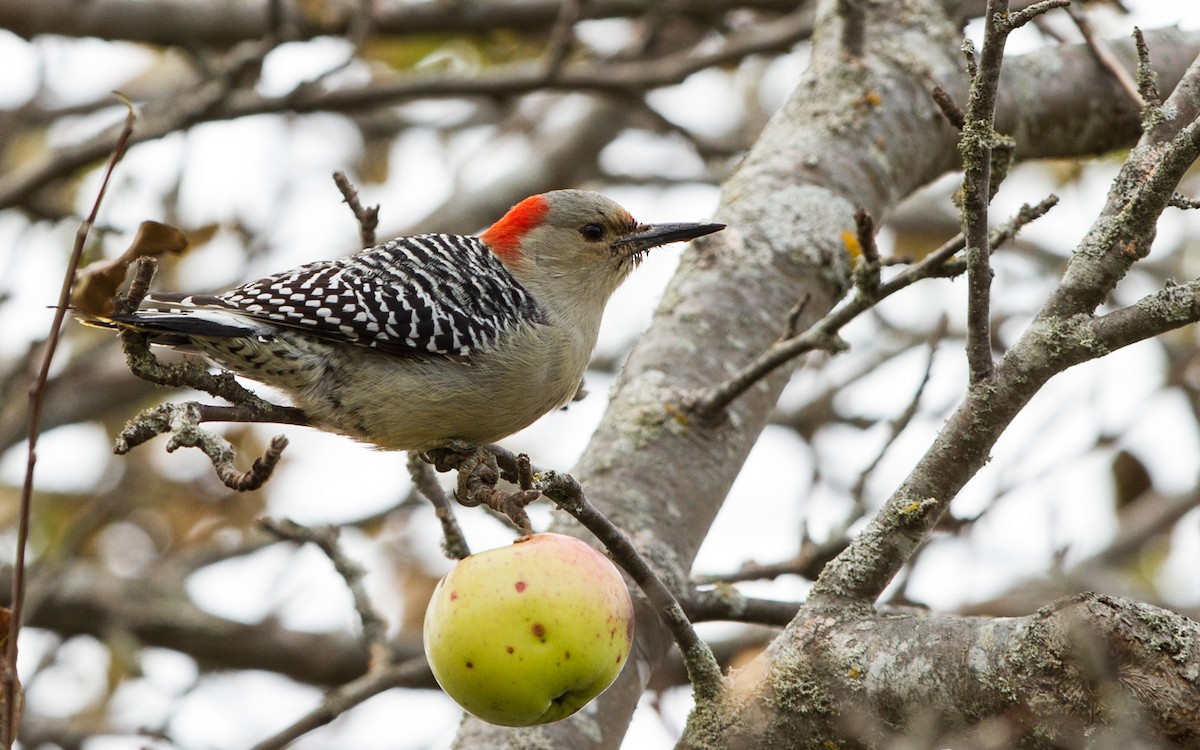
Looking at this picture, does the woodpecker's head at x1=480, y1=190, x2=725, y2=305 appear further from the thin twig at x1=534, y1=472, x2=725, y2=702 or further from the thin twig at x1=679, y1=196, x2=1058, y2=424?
the thin twig at x1=534, y1=472, x2=725, y2=702

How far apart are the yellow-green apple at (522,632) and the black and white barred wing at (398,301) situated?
1410 mm

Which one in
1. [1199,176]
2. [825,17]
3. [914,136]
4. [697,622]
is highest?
[1199,176]

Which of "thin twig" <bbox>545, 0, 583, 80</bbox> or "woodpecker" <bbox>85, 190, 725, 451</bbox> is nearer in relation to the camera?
"woodpecker" <bbox>85, 190, 725, 451</bbox>

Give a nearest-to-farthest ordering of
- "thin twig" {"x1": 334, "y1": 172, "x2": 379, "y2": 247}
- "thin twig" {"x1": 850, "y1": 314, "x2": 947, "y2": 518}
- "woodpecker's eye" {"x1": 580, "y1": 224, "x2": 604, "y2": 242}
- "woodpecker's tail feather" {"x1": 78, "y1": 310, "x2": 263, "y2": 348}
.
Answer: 1. "woodpecker's tail feather" {"x1": 78, "y1": 310, "x2": 263, "y2": 348}
2. "thin twig" {"x1": 334, "y1": 172, "x2": 379, "y2": 247}
3. "thin twig" {"x1": 850, "y1": 314, "x2": 947, "y2": 518}
4. "woodpecker's eye" {"x1": 580, "y1": 224, "x2": 604, "y2": 242}

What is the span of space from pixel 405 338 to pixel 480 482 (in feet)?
3.18

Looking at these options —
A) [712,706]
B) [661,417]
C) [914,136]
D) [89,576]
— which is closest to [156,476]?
[89,576]

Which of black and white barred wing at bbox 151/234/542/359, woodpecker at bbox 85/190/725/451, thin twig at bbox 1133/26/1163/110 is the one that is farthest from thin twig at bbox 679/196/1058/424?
black and white barred wing at bbox 151/234/542/359

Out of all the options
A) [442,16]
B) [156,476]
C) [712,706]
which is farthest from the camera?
[156,476]

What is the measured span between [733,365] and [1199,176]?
545 cm

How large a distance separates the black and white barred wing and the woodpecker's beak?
2.03ft

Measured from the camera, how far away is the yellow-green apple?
8.23ft

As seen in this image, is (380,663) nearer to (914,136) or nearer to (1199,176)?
(914,136)

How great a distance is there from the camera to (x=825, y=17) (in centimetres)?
541

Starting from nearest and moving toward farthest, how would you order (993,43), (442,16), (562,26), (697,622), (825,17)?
(993,43)
(697,622)
(825,17)
(562,26)
(442,16)
